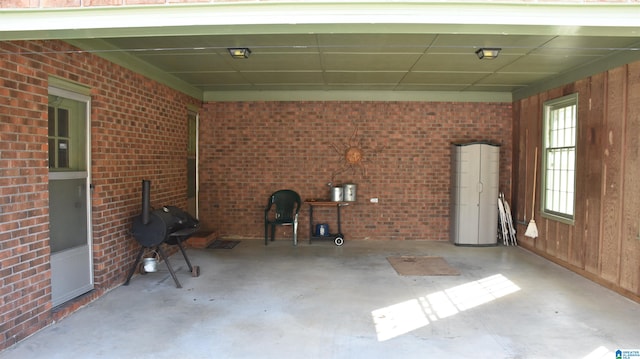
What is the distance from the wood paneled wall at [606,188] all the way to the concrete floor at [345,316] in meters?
0.27

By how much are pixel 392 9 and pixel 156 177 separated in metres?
4.57

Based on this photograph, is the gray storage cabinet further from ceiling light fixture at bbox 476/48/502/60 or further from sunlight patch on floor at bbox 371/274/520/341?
ceiling light fixture at bbox 476/48/502/60

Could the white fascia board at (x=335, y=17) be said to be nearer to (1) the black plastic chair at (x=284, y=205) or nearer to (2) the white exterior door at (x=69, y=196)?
(2) the white exterior door at (x=69, y=196)

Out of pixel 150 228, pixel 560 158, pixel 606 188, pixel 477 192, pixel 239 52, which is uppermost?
pixel 239 52

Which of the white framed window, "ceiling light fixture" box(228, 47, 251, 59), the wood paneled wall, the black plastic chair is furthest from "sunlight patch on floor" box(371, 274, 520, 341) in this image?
the black plastic chair

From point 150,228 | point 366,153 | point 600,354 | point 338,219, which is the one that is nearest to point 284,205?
point 338,219

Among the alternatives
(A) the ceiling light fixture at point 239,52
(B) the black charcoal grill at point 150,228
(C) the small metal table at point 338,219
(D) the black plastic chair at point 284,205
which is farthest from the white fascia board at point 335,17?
(D) the black plastic chair at point 284,205

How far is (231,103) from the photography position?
8.30 metres

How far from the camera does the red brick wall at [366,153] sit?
8.26 metres

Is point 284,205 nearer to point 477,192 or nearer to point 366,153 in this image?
point 366,153

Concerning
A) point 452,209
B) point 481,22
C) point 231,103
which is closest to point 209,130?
point 231,103

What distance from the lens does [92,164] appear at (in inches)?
185

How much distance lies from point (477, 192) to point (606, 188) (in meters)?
2.57

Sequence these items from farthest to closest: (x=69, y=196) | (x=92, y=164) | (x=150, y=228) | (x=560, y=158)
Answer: (x=560, y=158)
(x=150, y=228)
(x=92, y=164)
(x=69, y=196)
